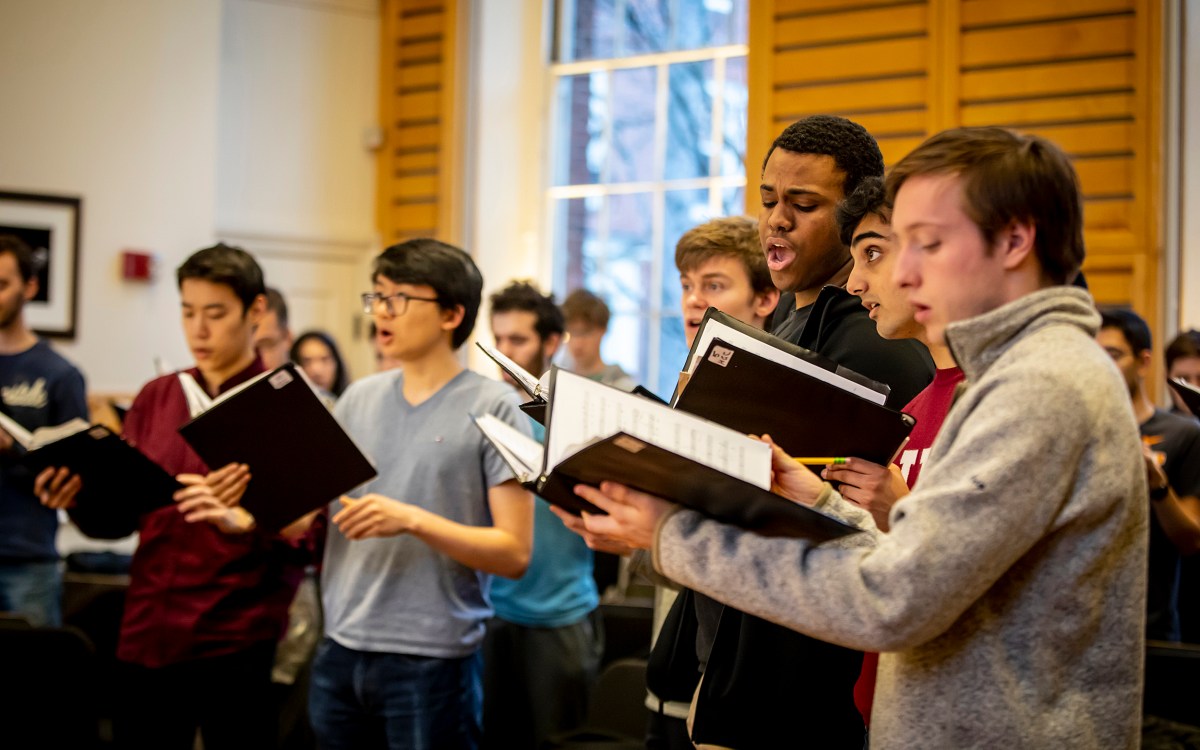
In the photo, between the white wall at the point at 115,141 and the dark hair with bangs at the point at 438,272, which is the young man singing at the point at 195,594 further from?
the white wall at the point at 115,141

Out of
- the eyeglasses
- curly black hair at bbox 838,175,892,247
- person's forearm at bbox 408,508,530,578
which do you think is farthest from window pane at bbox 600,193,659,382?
curly black hair at bbox 838,175,892,247

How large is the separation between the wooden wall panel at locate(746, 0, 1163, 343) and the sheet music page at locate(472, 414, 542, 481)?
3082 millimetres

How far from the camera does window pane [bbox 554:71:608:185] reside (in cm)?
581

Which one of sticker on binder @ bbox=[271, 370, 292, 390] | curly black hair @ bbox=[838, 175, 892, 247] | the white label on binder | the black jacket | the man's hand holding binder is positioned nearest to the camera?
the man's hand holding binder

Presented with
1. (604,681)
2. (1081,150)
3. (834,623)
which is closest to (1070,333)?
(834,623)

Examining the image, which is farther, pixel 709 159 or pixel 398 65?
pixel 398 65

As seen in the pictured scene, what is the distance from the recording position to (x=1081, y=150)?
4.36m

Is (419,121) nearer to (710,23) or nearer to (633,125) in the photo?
(633,125)

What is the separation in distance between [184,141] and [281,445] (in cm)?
395

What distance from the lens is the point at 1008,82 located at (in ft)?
14.8

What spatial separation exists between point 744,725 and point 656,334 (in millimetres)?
4191

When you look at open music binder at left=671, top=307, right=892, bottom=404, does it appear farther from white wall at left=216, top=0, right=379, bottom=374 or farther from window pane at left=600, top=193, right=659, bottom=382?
white wall at left=216, top=0, right=379, bottom=374

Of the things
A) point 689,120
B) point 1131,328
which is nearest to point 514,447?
point 1131,328

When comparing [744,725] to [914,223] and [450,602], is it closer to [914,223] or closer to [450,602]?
[914,223]
